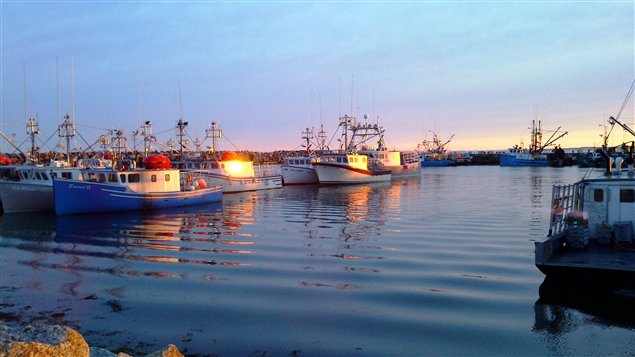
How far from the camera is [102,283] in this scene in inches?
512

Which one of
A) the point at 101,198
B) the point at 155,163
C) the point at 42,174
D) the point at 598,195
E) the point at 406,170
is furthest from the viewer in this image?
the point at 406,170

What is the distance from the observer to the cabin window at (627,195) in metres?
13.2

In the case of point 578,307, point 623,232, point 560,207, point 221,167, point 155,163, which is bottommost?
point 578,307

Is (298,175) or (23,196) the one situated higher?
(298,175)

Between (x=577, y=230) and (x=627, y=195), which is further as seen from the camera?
(x=627, y=195)

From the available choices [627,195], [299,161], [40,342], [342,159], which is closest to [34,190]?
[40,342]

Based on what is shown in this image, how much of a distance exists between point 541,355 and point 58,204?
26.6 m

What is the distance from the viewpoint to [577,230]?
12.9 metres

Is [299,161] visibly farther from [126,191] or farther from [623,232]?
[623,232]

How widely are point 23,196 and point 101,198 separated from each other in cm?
605

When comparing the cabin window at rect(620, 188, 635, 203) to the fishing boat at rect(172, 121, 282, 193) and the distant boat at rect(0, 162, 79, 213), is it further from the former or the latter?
the fishing boat at rect(172, 121, 282, 193)

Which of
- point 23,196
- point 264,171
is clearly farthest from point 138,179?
point 264,171

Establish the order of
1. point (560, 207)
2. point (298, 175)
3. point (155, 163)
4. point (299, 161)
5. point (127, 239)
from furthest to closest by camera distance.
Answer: point (299, 161)
point (298, 175)
point (155, 163)
point (127, 239)
point (560, 207)

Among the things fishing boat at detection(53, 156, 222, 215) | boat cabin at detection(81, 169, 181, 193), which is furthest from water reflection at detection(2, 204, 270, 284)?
boat cabin at detection(81, 169, 181, 193)
